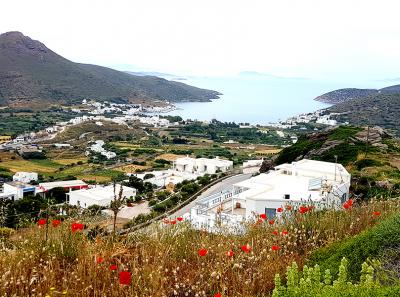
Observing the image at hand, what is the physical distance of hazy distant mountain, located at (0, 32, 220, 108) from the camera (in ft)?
415

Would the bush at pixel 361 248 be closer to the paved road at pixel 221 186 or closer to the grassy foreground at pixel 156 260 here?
the grassy foreground at pixel 156 260

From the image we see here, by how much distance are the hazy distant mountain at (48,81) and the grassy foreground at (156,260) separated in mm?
121973

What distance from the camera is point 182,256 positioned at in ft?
13.4

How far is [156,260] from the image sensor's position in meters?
3.78

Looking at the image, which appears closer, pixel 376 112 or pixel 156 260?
pixel 156 260

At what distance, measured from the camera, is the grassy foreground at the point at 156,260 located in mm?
3279

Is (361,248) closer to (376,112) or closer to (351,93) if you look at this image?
(376,112)

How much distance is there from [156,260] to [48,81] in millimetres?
140439

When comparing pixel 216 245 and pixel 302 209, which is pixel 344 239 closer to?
Answer: pixel 302 209

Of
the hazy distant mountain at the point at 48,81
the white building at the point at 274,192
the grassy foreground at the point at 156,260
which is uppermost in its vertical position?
the hazy distant mountain at the point at 48,81

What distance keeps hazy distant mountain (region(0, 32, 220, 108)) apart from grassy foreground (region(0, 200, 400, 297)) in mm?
121973

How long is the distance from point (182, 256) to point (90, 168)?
5453cm

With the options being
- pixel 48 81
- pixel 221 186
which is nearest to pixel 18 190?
pixel 221 186

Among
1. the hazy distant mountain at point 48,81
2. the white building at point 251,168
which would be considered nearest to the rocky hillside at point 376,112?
the white building at point 251,168
